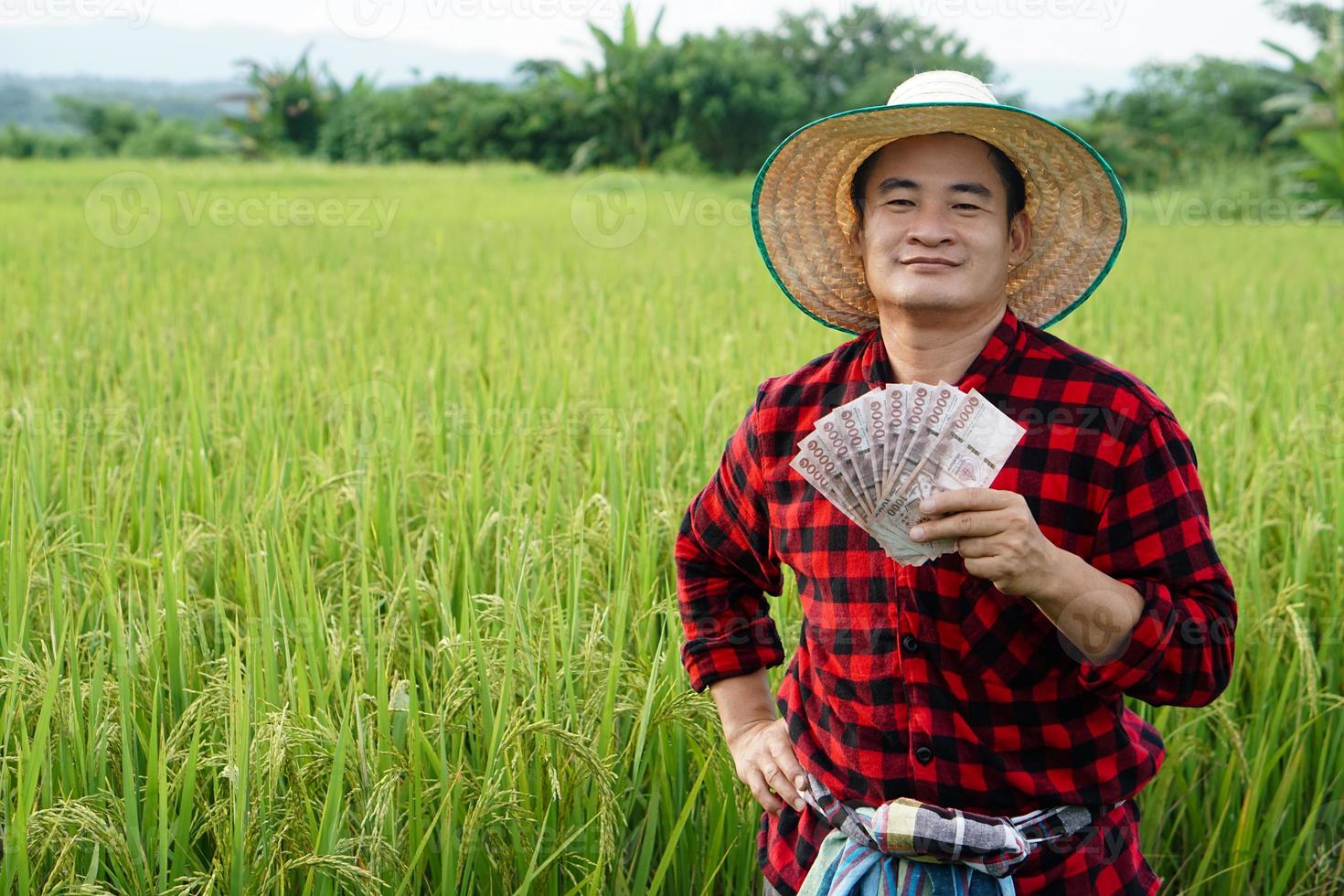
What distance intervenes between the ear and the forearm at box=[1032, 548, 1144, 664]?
15.9 inches

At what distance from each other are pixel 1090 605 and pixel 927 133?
497 millimetres

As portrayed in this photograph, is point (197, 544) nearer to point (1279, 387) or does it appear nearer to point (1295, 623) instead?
point (1295, 623)

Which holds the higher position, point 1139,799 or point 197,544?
point 197,544

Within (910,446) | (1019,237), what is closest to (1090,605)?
(910,446)

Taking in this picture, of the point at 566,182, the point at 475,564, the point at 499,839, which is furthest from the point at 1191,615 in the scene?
the point at 566,182

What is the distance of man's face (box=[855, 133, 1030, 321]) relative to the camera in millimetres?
1188

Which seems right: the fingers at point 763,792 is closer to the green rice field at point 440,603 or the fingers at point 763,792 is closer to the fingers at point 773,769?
the fingers at point 773,769

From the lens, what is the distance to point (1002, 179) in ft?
4.17

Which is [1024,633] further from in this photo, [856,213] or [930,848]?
[856,213]

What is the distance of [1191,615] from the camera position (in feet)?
3.55

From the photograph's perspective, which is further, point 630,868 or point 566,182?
point 566,182

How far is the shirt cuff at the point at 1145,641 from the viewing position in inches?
41.8

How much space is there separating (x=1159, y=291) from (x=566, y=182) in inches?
514

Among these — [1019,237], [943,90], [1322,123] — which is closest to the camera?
[943,90]
